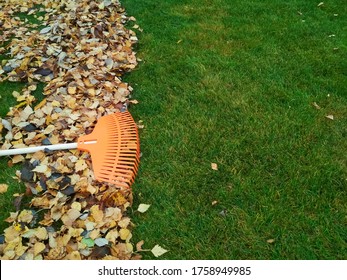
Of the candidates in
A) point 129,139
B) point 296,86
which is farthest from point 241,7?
point 129,139

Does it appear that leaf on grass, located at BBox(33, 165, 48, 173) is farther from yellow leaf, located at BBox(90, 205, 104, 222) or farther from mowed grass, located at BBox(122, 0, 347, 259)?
mowed grass, located at BBox(122, 0, 347, 259)

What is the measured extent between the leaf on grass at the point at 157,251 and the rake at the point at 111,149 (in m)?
0.52

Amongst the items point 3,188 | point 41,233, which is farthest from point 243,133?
point 3,188

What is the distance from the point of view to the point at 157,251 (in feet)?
7.69

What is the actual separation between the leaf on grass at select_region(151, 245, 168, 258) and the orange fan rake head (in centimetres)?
51

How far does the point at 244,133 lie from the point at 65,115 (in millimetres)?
1542

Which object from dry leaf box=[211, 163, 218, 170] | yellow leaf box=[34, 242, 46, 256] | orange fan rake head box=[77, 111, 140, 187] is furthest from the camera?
dry leaf box=[211, 163, 218, 170]

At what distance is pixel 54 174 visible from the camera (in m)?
2.73

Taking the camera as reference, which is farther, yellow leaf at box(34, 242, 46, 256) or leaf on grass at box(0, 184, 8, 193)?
leaf on grass at box(0, 184, 8, 193)

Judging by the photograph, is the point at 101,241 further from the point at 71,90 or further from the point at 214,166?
the point at 71,90

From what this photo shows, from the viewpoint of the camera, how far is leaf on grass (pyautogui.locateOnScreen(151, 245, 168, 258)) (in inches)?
91.9

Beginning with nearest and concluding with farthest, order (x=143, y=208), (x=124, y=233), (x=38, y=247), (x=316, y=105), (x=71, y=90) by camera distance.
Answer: (x=38, y=247)
(x=124, y=233)
(x=143, y=208)
(x=316, y=105)
(x=71, y=90)

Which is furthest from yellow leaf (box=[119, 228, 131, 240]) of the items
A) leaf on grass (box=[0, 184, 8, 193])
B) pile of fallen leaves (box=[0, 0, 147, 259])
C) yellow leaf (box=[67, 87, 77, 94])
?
yellow leaf (box=[67, 87, 77, 94])

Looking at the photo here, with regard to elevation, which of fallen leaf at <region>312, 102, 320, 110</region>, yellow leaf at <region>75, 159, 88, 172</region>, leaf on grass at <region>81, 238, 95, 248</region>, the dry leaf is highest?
fallen leaf at <region>312, 102, 320, 110</region>
